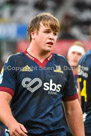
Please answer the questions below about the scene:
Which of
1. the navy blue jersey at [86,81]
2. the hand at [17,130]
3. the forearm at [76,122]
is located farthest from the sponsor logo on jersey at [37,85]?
the navy blue jersey at [86,81]

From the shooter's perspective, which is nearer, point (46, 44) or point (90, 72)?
point (46, 44)

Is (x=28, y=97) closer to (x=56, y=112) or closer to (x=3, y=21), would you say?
(x=56, y=112)


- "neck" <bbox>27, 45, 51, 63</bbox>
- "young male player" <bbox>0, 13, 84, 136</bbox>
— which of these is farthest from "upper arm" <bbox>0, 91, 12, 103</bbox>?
"neck" <bbox>27, 45, 51, 63</bbox>

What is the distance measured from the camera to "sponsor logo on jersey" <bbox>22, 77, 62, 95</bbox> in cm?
317

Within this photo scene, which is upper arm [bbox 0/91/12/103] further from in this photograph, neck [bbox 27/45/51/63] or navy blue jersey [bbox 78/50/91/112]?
navy blue jersey [bbox 78/50/91/112]

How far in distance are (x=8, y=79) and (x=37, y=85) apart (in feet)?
0.87

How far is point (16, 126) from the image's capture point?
9.24 feet

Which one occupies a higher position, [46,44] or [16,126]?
[46,44]

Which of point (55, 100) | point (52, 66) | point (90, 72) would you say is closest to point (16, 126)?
point (55, 100)

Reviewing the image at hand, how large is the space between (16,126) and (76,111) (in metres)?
0.80

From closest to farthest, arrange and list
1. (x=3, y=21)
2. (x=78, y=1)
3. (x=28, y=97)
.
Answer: (x=28, y=97) → (x=3, y=21) → (x=78, y=1)

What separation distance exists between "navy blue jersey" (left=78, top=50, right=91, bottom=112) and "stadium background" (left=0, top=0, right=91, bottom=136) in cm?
1635

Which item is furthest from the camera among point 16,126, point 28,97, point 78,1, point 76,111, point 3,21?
point 78,1

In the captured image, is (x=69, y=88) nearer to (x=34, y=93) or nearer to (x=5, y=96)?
(x=34, y=93)
